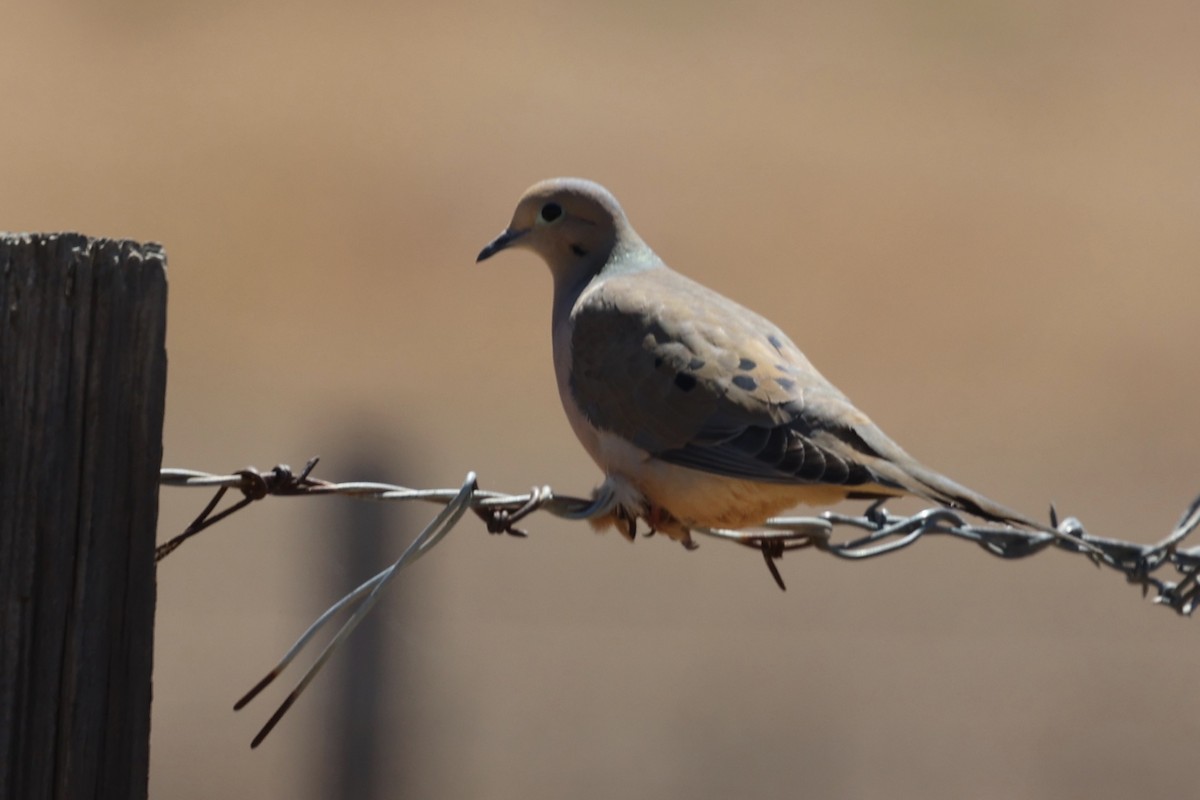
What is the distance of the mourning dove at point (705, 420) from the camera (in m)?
3.51

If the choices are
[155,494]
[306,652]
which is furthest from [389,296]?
[155,494]

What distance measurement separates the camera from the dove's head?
4.47 m

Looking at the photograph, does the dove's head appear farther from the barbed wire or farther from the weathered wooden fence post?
the weathered wooden fence post

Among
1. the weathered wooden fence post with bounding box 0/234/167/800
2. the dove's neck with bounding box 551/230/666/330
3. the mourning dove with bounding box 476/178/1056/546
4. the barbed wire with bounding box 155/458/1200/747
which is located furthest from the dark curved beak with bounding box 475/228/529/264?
the weathered wooden fence post with bounding box 0/234/167/800

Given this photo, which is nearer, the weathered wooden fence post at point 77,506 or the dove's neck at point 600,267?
the weathered wooden fence post at point 77,506

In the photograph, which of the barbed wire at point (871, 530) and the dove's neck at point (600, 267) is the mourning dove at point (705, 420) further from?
the dove's neck at point (600, 267)

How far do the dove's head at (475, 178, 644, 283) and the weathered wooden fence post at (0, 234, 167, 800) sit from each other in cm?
238

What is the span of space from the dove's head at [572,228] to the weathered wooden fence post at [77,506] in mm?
2381

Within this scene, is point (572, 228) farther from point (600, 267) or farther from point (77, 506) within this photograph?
point (77, 506)

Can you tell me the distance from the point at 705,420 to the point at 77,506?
179 centimetres

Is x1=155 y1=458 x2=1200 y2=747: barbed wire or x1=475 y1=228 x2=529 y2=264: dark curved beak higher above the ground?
x1=475 y1=228 x2=529 y2=264: dark curved beak

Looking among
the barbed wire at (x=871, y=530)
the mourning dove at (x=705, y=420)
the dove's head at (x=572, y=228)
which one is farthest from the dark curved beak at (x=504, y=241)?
the barbed wire at (x=871, y=530)

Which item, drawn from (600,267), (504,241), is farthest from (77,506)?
(504,241)

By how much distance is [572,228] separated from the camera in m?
4.49
